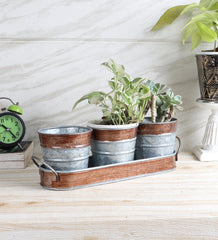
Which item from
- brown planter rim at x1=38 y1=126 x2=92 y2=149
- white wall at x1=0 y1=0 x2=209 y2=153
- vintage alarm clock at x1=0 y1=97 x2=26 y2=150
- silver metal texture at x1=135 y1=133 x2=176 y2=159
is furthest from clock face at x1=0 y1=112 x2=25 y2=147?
silver metal texture at x1=135 y1=133 x2=176 y2=159

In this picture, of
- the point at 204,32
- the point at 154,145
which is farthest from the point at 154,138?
the point at 204,32

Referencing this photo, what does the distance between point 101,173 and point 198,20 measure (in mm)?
654

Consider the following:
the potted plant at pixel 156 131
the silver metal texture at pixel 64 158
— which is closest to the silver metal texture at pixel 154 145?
the potted plant at pixel 156 131

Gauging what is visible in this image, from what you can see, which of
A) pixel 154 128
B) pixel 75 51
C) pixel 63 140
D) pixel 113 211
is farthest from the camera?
pixel 75 51

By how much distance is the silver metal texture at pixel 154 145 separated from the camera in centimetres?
101

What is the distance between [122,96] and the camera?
3.06ft

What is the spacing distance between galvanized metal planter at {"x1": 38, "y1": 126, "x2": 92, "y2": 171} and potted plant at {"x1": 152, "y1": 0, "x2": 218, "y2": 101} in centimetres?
53

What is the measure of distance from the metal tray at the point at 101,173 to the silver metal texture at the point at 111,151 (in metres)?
0.02

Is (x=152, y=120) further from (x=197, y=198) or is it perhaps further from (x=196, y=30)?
(x=196, y=30)

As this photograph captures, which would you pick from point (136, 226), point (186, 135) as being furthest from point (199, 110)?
point (136, 226)

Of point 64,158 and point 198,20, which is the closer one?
point 64,158

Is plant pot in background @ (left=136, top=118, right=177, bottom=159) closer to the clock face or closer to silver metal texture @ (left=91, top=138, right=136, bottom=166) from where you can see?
silver metal texture @ (left=91, top=138, right=136, bottom=166)

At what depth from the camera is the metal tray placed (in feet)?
2.84

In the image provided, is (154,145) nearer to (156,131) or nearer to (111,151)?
(156,131)
